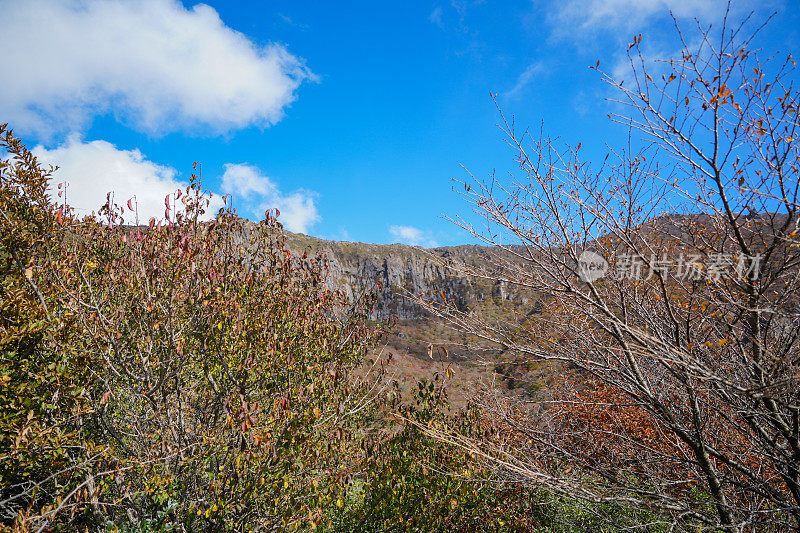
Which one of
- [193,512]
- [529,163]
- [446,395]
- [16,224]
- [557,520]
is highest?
[529,163]

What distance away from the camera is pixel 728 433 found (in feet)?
21.6

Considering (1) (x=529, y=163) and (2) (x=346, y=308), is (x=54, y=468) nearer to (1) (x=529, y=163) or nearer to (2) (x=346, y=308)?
(2) (x=346, y=308)

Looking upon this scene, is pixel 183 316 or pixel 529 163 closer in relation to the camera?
pixel 529 163

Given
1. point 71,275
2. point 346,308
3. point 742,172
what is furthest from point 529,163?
point 71,275

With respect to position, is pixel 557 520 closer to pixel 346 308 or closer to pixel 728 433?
pixel 728 433

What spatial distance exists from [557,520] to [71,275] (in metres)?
8.41

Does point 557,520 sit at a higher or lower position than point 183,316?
lower

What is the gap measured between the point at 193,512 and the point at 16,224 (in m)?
3.61

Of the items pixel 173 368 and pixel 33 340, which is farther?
pixel 173 368

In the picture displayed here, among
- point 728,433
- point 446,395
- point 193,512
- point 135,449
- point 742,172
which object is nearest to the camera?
point 742,172

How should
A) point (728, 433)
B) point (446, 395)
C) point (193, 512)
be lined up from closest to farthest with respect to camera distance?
point (193, 512) → point (446, 395) → point (728, 433)

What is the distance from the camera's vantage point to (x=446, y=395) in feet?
19.5

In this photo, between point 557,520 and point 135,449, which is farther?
point 557,520

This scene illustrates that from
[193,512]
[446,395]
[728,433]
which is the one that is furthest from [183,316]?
[728,433]
